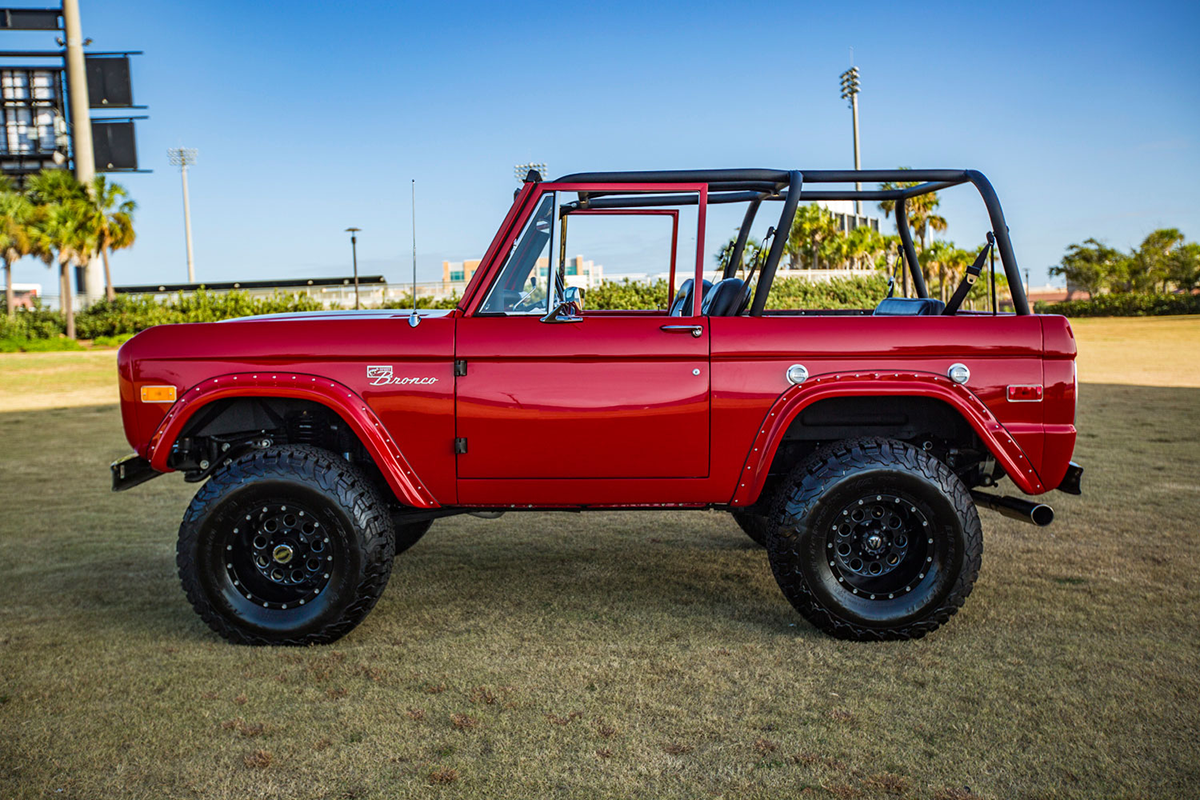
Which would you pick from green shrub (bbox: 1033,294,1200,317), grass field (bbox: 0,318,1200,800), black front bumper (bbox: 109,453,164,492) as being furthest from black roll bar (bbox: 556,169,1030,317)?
green shrub (bbox: 1033,294,1200,317)

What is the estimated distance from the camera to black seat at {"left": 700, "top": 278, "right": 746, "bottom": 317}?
441cm

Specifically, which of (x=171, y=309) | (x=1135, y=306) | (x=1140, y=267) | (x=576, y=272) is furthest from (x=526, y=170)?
(x=1140, y=267)

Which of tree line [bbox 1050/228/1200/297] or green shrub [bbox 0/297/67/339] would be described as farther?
tree line [bbox 1050/228/1200/297]

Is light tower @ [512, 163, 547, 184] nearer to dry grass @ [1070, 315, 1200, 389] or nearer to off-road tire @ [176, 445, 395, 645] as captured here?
off-road tire @ [176, 445, 395, 645]

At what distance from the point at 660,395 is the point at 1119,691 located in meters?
2.15

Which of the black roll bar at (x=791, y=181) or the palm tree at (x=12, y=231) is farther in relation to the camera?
the palm tree at (x=12, y=231)

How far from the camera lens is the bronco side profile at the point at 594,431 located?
13.0 feet

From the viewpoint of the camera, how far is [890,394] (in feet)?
13.2

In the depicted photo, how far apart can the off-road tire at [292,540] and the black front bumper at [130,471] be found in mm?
434

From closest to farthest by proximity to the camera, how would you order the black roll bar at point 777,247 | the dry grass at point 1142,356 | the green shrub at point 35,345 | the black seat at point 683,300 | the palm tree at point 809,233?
the black roll bar at point 777,247 < the black seat at point 683,300 < the dry grass at point 1142,356 < the green shrub at point 35,345 < the palm tree at point 809,233

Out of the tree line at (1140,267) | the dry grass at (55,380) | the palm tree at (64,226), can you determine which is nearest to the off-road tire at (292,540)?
the dry grass at (55,380)

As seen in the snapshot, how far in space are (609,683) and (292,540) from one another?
161cm

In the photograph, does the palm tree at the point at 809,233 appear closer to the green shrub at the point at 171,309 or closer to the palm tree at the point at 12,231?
the green shrub at the point at 171,309

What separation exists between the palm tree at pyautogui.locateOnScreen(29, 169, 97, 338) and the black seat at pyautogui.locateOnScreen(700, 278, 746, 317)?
120 feet
